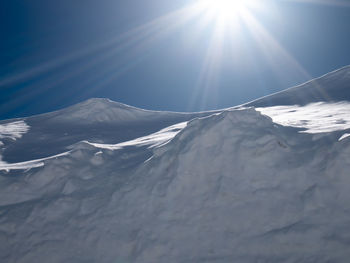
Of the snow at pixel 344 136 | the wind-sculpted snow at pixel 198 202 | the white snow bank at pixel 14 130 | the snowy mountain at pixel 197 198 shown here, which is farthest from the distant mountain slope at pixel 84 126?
the snow at pixel 344 136

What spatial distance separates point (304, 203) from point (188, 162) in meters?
3.68

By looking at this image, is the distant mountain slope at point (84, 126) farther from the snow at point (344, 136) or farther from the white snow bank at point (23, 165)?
the snow at point (344, 136)

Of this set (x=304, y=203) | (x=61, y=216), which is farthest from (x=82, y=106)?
(x=304, y=203)

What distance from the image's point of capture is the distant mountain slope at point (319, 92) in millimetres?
16956

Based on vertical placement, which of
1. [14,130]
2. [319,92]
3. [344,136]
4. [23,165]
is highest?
[14,130]

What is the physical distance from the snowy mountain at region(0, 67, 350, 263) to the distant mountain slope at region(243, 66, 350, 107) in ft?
14.5

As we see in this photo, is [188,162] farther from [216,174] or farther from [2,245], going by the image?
[2,245]

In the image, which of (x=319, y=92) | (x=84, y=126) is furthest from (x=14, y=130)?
(x=319, y=92)

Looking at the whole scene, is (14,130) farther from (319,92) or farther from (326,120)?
(319,92)

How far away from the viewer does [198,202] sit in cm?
874

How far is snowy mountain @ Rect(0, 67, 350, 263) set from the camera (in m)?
7.15

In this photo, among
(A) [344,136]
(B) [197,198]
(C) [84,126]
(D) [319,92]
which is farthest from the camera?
(C) [84,126]

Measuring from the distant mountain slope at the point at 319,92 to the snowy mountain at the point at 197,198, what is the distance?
4.41 metres

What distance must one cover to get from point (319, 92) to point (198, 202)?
43.9 feet
